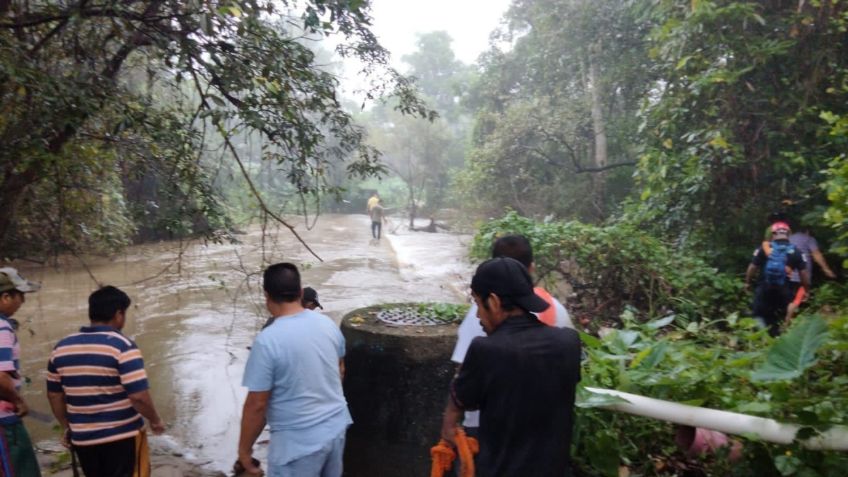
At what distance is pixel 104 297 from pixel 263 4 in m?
3.51

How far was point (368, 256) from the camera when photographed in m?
18.6

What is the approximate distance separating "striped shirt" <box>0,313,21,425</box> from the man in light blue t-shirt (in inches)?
54.3

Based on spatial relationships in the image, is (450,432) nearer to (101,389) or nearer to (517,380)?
(517,380)

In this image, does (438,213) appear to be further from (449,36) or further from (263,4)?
(263,4)

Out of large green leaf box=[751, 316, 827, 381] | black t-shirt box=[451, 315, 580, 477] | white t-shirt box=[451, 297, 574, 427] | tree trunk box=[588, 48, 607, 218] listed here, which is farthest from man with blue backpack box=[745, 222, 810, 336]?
tree trunk box=[588, 48, 607, 218]

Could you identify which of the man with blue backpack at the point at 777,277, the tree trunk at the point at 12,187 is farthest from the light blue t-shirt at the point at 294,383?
the man with blue backpack at the point at 777,277

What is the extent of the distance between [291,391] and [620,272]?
225 inches

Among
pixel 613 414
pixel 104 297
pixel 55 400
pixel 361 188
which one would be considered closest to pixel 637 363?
pixel 613 414

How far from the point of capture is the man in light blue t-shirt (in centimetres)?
274

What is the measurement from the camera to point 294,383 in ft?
9.12

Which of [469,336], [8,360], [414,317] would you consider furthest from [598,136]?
[8,360]

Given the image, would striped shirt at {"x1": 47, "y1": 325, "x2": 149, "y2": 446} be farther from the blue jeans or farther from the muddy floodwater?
the muddy floodwater

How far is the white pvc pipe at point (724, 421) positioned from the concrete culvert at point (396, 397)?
1.72 m

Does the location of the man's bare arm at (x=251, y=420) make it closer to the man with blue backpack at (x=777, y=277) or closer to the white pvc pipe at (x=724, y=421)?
the white pvc pipe at (x=724, y=421)
